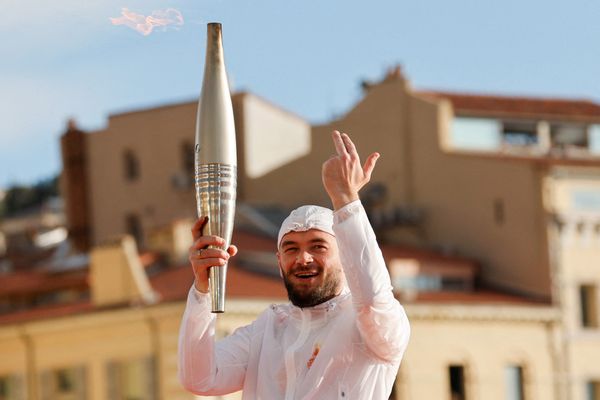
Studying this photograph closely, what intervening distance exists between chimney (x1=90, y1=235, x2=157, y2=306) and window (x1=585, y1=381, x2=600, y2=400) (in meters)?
11.5

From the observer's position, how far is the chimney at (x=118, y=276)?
174ft

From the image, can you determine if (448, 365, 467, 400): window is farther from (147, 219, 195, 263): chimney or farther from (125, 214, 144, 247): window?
(125, 214, 144, 247): window

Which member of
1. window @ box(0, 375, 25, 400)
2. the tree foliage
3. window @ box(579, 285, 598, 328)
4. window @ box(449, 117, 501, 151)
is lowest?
the tree foliage

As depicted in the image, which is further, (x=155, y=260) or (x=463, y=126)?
(x=463, y=126)

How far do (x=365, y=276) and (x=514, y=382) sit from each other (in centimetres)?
4447

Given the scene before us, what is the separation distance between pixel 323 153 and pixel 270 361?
160 feet

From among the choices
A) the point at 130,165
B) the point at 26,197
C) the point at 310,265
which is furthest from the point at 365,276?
the point at 26,197

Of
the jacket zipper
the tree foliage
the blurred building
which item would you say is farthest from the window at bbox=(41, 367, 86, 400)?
the tree foliage

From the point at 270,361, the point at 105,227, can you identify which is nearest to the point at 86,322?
the point at 105,227

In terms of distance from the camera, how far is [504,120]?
2441 inches

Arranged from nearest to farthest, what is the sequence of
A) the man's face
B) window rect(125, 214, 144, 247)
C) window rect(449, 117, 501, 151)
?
1. the man's face
2. window rect(449, 117, 501, 151)
3. window rect(125, 214, 144, 247)

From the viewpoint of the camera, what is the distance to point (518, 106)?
6384cm

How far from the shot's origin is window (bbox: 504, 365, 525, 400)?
54.3 m

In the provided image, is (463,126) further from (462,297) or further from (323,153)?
(462,297)
